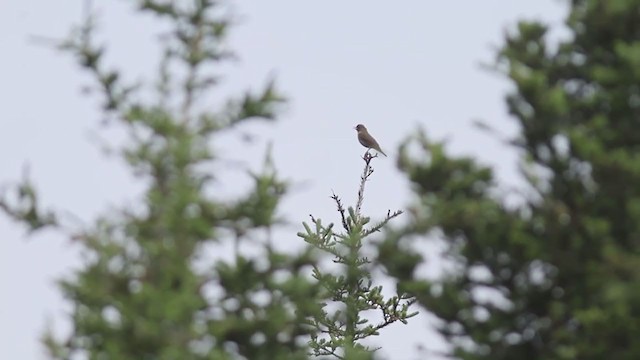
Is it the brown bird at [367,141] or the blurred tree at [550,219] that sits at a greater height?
the brown bird at [367,141]

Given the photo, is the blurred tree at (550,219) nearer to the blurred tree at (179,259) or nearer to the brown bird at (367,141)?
the blurred tree at (179,259)

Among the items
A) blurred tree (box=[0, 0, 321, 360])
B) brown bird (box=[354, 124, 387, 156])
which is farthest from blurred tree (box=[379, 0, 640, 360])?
brown bird (box=[354, 124, 387, 156])

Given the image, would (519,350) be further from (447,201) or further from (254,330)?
(254,330)

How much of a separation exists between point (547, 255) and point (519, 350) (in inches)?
54.1

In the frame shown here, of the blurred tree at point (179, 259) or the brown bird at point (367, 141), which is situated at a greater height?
the brown bird at point (367, 141)

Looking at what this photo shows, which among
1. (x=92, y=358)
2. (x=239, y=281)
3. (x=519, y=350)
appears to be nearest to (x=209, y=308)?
(x=239, y=281)

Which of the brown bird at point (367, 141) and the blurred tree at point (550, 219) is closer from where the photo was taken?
the blurred tree at point (550, 219)

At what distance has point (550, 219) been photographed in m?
16.4

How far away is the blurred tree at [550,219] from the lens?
16125 millimetres

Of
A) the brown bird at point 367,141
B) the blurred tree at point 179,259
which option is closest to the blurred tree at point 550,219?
the blurred tree at point 179,259

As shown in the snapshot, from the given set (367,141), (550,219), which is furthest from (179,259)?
(367,141)

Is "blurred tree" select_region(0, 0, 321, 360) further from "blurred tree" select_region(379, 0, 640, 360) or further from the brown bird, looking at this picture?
the brown bird

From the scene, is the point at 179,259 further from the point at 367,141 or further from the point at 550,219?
the point at 367,141

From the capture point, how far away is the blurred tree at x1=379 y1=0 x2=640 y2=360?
635 inches
